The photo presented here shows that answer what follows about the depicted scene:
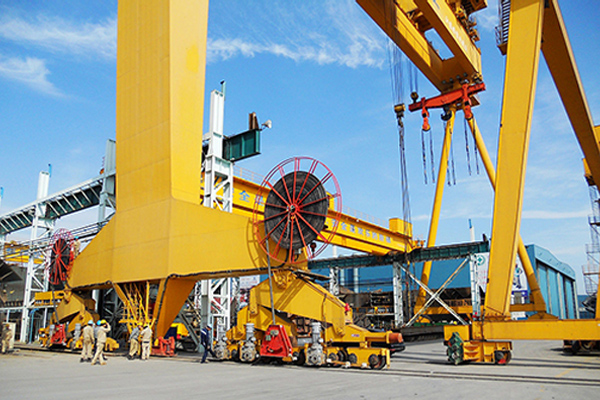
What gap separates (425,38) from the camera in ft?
75.0

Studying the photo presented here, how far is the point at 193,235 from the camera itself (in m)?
16.2

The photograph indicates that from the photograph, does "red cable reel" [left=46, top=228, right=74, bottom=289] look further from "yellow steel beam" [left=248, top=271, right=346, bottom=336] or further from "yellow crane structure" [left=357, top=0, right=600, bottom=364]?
"yellow crane structure" [left=357, top=0, right=600, bottom=364]

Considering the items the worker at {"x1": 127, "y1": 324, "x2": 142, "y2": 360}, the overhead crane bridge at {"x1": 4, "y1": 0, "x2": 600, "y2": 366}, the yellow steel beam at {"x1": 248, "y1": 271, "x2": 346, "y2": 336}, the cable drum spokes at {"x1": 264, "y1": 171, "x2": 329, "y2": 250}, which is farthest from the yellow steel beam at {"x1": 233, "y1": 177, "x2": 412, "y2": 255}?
the yellow steel beam at {"x1": 248, "y1": 271, "x2": 346, "y2": 336}

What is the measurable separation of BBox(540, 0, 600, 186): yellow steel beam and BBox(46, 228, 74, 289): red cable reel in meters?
23.1

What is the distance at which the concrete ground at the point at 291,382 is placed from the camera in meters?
7.75

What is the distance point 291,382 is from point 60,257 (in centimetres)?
1712

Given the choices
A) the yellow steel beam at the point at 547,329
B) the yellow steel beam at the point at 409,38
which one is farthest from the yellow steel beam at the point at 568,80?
the yellow steel beam at the point at 547,329

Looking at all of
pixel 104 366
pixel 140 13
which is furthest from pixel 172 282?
pixel 140 13

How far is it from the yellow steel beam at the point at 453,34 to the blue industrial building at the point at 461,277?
2384cm

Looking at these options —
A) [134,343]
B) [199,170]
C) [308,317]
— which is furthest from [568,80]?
[134,343]

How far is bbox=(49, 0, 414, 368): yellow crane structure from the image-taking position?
13.9m

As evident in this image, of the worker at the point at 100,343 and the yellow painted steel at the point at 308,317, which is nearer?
the yellow painted steel at the point at 308,317

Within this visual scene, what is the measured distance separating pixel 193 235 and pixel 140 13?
1027cm

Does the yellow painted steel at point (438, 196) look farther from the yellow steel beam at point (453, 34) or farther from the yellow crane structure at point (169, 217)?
the yellow crane structure at point (169, 217)
